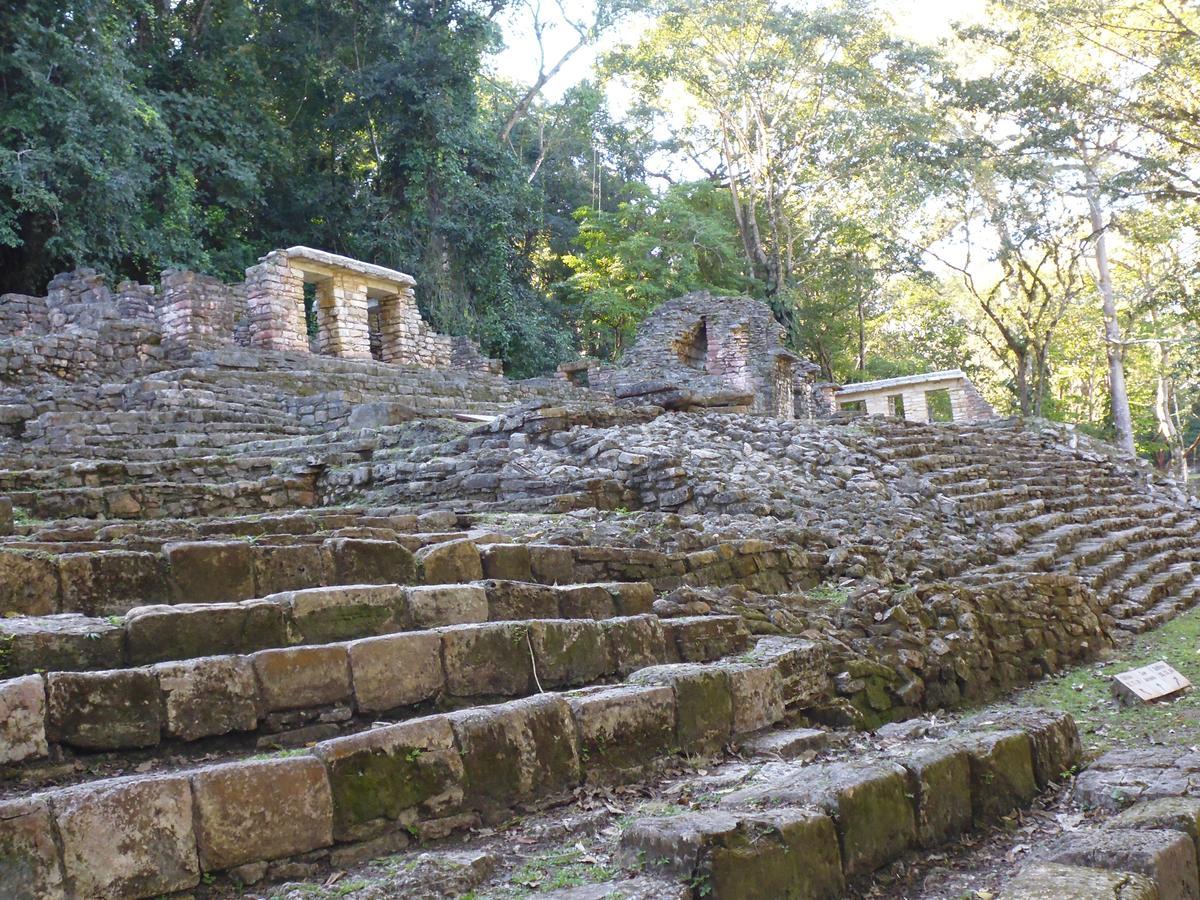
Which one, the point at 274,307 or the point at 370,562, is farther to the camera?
the point at 274,307

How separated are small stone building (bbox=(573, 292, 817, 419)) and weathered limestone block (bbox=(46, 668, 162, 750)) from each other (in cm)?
1934

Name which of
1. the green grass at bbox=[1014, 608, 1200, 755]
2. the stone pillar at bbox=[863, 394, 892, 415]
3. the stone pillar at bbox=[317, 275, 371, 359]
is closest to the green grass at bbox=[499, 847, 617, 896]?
the green grass at bbox=[1014, 608, 1200, 755]

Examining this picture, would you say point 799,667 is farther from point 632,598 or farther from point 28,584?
point 28,584

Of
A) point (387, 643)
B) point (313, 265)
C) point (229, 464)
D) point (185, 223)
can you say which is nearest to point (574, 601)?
point (387, 643)

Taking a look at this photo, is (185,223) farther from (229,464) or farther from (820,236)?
(820,236)

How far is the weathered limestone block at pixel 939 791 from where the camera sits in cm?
362

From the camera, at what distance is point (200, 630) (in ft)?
12.2

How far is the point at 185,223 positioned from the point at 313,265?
158 inches

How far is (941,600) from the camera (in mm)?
6977

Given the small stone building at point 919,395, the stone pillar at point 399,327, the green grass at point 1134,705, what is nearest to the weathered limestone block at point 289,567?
the green grass at point 1134,705

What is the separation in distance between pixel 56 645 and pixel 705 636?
311cm

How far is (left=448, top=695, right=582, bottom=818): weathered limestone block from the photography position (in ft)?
11.7

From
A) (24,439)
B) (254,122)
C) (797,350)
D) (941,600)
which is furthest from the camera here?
(797,350)

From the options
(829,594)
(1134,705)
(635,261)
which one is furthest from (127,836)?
(635,261)
